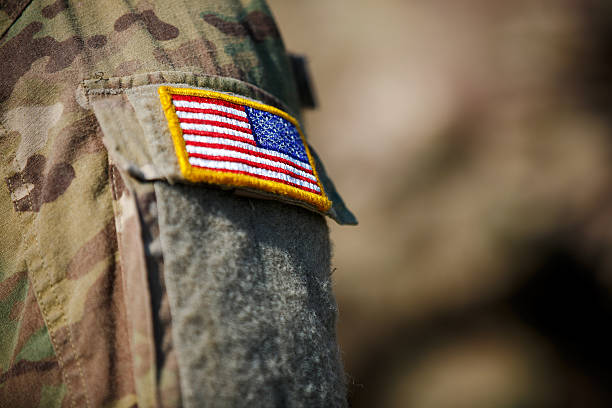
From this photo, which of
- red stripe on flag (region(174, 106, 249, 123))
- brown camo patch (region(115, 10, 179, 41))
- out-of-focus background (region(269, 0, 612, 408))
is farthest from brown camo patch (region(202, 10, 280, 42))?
out-of-focus background (region(269, 0, 612, 408))

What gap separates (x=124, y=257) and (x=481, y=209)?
130cm

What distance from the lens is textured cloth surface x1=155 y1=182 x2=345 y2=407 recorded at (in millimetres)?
399

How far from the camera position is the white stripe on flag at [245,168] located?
436mm

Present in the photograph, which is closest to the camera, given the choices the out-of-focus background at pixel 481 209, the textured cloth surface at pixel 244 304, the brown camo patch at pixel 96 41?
the textured cloth surface at pixel 244 304

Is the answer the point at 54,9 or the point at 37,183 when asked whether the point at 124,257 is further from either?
the point at 54,9

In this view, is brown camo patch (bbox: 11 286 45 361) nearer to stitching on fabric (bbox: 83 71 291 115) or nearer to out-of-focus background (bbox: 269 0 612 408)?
stitching on fabric (bbox: 83 71 291 115)

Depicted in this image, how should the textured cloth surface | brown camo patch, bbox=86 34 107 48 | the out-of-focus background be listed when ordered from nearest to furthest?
the textured cloth surface → brown camo patch, bbox=86 34 107 48 → the out-of-focus background

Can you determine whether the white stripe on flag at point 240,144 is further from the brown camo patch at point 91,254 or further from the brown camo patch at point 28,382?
the brown camo patch at point 28,382

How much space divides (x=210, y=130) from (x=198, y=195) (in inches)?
3.0

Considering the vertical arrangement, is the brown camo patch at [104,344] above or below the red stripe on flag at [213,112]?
below

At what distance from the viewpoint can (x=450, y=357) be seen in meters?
1.48

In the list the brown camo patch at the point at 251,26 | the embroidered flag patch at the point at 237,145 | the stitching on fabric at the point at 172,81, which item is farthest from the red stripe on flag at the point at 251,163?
the brown camo patch at the point at 251,26

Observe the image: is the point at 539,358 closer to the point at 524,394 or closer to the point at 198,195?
the point at 524,394

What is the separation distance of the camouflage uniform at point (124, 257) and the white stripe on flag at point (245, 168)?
3 centimetres
